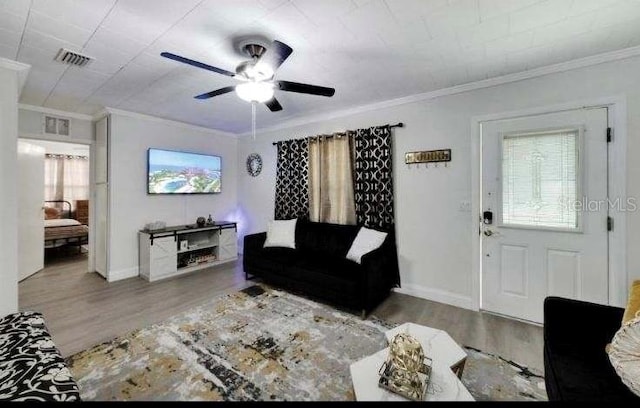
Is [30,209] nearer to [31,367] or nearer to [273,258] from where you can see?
[273,258]

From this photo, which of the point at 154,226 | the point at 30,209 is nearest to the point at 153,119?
the point at 154,226

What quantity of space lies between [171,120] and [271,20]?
3.22 meters

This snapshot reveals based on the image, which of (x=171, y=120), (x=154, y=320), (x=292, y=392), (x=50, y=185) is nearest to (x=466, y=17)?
(x=292, y=392)

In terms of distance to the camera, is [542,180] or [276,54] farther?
[542,180]

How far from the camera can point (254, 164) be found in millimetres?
5012

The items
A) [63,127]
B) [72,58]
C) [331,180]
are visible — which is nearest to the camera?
[72,58]

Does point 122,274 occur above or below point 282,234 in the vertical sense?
below

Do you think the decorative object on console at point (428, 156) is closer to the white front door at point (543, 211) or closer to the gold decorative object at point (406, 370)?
the white front door at point (543, 211)

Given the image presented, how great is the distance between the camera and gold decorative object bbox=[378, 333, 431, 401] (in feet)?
4.20

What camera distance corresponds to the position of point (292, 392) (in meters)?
1.75

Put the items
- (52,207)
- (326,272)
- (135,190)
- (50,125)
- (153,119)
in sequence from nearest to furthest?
(326,272)
(50,125)
(135,190)
(153,119)
(52,207)

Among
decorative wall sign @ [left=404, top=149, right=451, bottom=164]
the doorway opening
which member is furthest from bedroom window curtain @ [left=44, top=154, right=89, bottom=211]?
decorative wall sign @ [left=404, top=149, right=451, bottom=164]

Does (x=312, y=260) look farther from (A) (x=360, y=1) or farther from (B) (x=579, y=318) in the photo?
(A) (x=360, y=1)

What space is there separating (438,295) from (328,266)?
1332 mm
